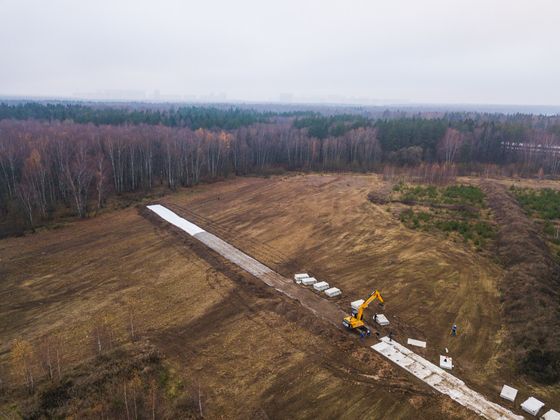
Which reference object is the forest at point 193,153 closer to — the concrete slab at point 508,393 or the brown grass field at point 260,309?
the brown grass field at point 260,309

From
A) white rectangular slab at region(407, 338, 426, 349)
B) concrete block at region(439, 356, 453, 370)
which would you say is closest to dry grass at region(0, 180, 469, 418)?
concrete block at region(439, 356, 453, 370)

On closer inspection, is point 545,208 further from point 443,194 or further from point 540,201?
point 443,194

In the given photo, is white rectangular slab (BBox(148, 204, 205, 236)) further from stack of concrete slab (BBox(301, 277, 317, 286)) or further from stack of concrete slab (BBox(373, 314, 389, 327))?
stack of concrete slab (BBox(373, 314, 389, 327))

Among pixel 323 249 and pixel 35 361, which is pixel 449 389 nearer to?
pixel 323 249

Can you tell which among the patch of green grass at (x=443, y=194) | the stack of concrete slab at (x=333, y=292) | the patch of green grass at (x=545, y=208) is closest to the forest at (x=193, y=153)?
the patch of green grass at (x=443, y=194)

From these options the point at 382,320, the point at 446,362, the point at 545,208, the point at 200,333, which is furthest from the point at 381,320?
the point at 545,208

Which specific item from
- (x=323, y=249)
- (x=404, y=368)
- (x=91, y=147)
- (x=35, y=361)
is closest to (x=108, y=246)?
(x=35, y=361)
